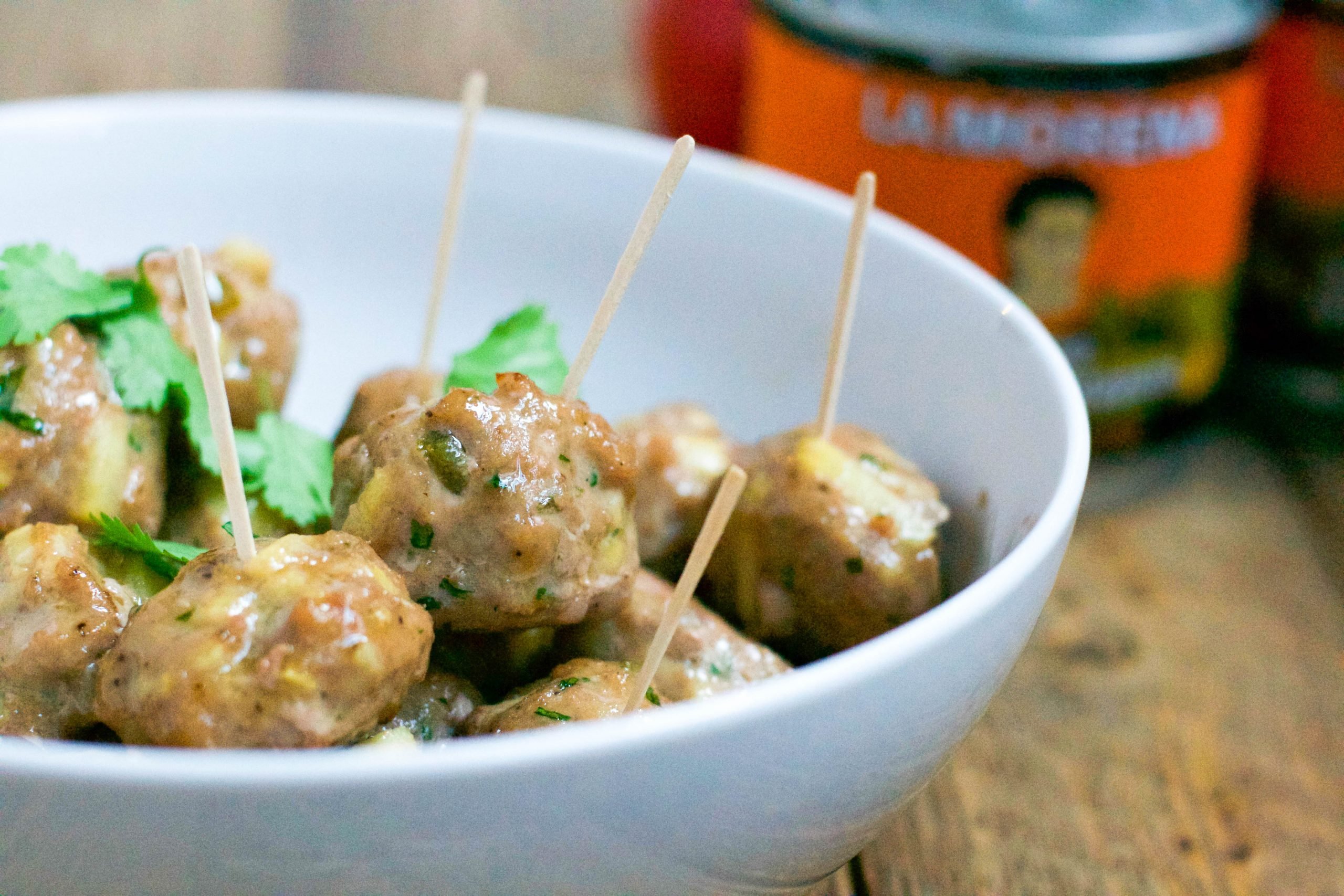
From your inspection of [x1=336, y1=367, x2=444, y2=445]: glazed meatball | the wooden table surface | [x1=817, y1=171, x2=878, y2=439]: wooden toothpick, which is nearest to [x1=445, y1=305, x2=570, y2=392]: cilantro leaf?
[x1=336, y1=367, x2=444, y2=445]: glazed meatball

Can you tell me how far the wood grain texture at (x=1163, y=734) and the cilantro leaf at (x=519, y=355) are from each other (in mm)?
677

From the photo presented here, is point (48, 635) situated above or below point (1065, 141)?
below

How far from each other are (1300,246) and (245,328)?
78.6 inches

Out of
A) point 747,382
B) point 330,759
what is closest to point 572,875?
point 330,759

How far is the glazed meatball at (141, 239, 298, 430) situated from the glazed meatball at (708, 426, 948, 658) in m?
0.57

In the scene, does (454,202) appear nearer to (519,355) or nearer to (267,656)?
(519,355)

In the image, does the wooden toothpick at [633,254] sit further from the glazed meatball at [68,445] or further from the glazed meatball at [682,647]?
the glazed meatball at [68,445]

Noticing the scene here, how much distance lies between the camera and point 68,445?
1.26m

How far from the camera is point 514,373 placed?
3.93 ft

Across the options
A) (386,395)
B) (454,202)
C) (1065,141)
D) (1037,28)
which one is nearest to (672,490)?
(386,395)

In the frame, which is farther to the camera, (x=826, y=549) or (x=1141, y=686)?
(x=1141, y=686)

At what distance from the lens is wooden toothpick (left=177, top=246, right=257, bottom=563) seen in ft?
3.20

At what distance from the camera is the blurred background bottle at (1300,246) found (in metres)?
2.41

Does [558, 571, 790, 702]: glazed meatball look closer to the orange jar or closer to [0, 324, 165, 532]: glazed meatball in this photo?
[0, 324, 165, 532]: glazed meatball
